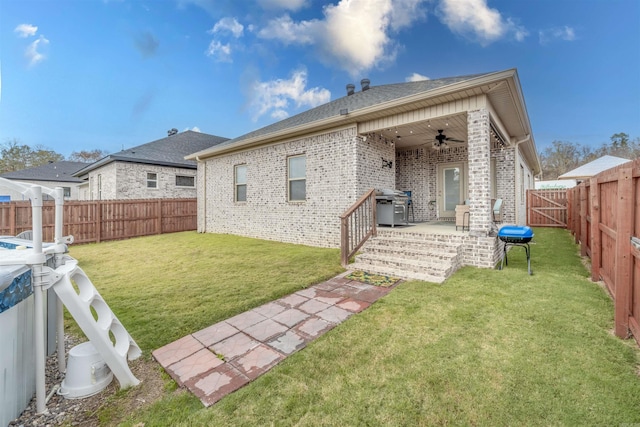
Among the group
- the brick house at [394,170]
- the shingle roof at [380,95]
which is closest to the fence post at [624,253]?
the brick house at [394,170]

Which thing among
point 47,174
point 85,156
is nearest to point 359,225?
point 47,174

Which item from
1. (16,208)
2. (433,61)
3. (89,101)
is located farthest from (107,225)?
(89,101)

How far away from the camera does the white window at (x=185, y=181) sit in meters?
14.4

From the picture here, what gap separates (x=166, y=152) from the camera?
48.0 ft

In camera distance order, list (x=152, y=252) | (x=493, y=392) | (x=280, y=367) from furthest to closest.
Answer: (x=152, y=252)
(x=280, y=367)
(x=493, y=392)

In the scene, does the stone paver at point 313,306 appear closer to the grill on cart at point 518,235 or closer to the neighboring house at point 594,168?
the grill on cart at point 518,235

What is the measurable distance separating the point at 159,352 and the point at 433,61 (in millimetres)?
13975

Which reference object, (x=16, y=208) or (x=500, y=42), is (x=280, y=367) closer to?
(x=16, y=208)

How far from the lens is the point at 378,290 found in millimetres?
4113

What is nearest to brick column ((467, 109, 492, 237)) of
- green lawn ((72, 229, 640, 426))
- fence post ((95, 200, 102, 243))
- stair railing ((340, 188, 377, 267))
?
green lawn ((72, 229, 640, 426))

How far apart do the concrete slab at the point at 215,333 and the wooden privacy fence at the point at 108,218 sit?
10045 millimetres

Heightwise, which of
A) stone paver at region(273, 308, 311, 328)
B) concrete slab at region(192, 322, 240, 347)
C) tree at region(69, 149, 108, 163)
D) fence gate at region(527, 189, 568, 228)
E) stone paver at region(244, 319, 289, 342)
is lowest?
concrete slab at region(192, 322, 240, 347)

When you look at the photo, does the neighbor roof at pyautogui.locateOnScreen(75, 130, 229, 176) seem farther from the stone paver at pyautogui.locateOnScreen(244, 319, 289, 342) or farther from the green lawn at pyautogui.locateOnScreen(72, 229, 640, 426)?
the stone paver at pyautogui.locateOnScreen(244, 319, 289, 342)

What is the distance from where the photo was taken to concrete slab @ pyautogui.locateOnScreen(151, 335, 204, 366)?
2455 mm
